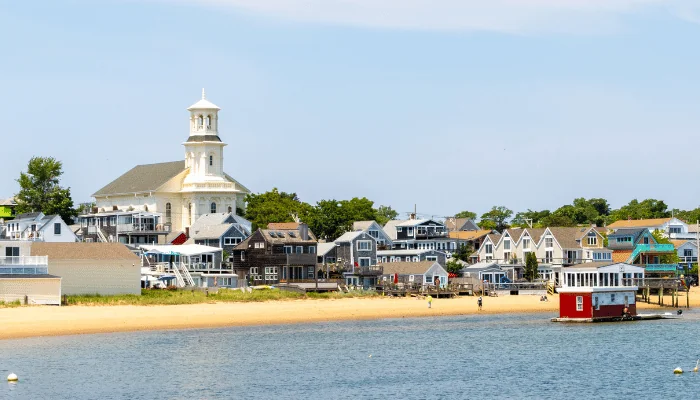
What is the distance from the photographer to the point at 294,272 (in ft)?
357

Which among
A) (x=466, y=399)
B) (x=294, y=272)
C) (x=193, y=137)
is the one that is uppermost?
(x=193, y=137)

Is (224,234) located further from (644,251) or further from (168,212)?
(644,251)

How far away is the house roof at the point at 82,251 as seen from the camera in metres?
88.8

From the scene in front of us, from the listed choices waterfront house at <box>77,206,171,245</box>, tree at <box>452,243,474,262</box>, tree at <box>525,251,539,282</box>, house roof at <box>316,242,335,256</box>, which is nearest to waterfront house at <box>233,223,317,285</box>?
house roof at <box>316,242,335,256</box>

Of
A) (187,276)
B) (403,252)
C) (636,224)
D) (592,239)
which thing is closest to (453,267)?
(403,252)

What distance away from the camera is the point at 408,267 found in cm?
11431

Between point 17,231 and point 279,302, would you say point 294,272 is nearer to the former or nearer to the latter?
point 279,302

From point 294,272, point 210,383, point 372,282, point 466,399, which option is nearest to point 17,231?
point 294,272

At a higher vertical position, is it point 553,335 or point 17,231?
point 17,231

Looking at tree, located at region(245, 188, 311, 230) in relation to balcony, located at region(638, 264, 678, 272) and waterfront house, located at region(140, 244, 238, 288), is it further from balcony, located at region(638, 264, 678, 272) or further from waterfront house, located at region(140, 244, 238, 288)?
balcony, located at region(638, 264, 678, 272)

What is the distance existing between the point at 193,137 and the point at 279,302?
48.8 metres

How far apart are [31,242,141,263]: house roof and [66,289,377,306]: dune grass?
3150mm

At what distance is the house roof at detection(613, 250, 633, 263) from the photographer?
123 m

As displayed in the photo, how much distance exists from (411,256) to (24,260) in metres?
51.7
